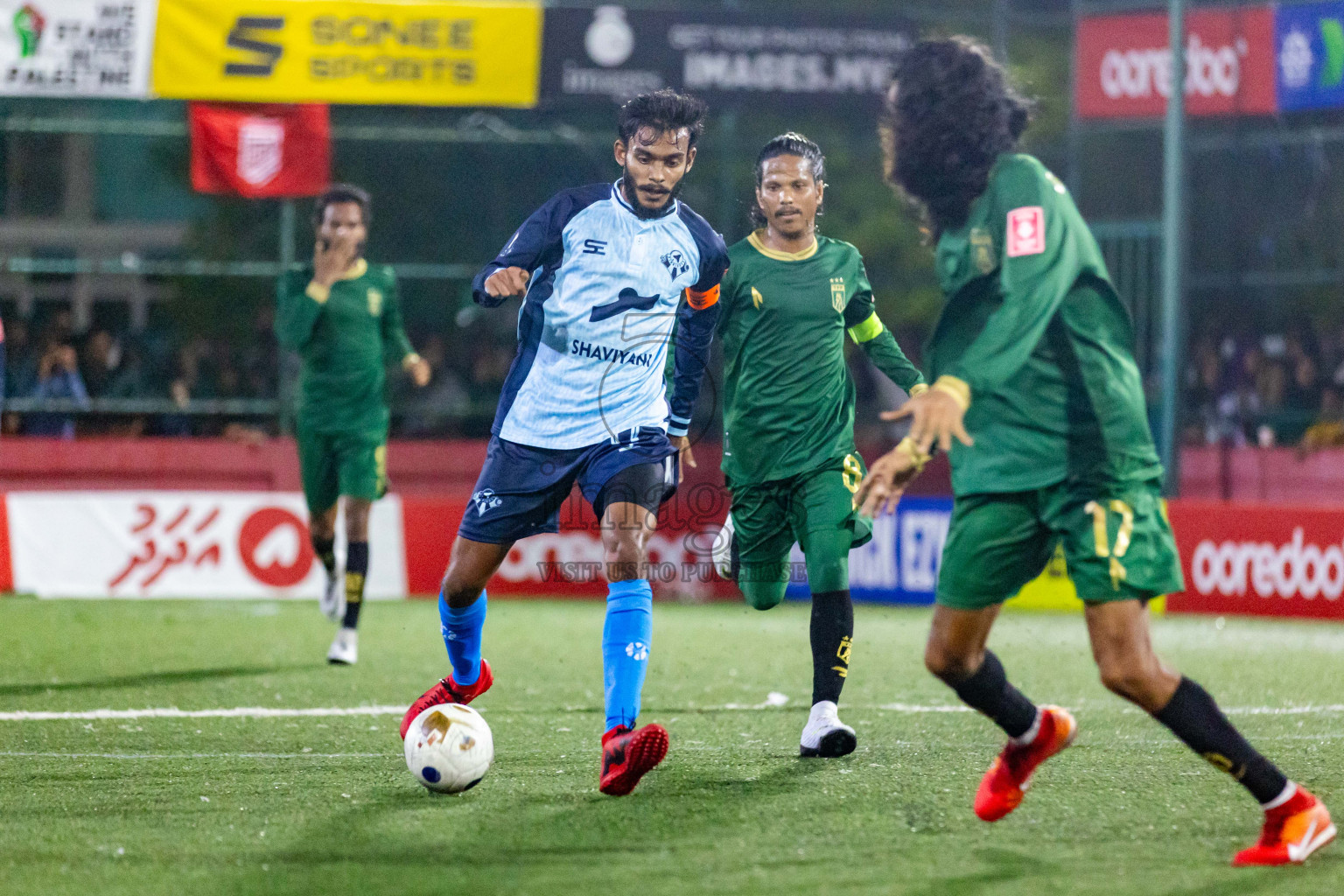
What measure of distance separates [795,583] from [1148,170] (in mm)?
10568

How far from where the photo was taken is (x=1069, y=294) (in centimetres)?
438

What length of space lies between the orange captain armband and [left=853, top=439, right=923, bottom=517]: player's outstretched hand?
1.76 metres

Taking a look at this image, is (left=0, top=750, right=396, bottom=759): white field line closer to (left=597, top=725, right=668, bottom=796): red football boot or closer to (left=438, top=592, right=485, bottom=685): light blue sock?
(left=438, top=592, right=485, bottom=685): light blue sock

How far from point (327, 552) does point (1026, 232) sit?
20.8 feet

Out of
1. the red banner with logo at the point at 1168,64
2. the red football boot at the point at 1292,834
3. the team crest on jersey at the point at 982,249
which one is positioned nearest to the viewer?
the red football boot at the point at 1292,834

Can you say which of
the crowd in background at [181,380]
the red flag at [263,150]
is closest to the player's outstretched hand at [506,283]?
the crowd in background at [181,380]

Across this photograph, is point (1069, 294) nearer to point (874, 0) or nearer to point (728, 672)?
point (728, 672)

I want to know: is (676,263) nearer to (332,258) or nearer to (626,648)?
(626,648)

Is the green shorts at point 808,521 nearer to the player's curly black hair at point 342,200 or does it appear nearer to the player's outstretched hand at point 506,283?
the player's outstretched hand at point 506,283

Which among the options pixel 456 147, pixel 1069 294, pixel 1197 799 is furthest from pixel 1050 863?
pixel 456 147

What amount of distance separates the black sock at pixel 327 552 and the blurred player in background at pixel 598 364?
4.06m

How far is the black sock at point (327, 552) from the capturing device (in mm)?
9633

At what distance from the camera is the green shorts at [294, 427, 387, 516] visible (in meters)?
9.15

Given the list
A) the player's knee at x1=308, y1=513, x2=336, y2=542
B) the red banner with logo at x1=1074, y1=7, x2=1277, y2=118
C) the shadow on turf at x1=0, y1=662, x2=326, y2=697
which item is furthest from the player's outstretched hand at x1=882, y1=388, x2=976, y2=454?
the red banner with logo at x1=1074, y1=7, x2=1277, y2=118
